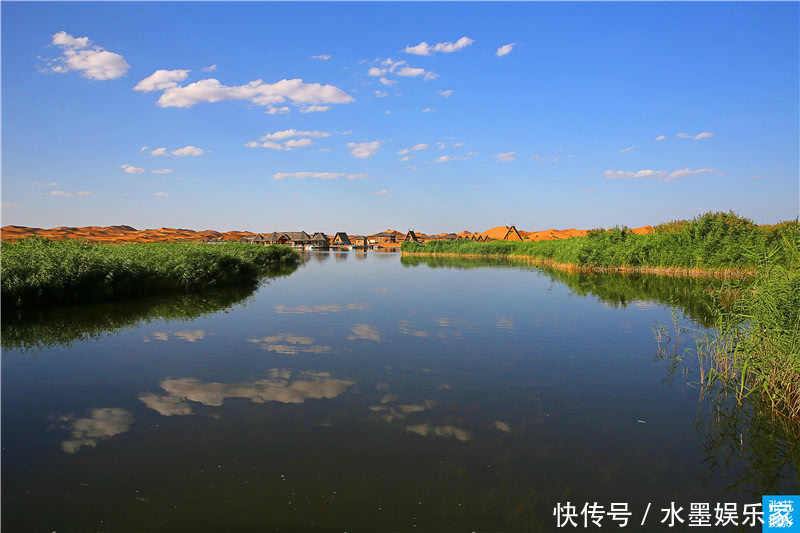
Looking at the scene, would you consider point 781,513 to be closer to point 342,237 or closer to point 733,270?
point 733,270

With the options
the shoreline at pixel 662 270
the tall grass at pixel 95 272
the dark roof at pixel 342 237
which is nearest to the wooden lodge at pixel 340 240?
the dark roof at pixel 342 237

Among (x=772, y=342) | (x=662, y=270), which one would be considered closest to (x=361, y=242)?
(x=662, y=270)

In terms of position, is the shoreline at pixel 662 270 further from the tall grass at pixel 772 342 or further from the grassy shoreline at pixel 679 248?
the tall grass at pixel 772 342

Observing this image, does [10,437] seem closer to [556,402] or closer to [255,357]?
[255,357]

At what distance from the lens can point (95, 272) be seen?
20.0m

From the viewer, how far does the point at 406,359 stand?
11.3 metres

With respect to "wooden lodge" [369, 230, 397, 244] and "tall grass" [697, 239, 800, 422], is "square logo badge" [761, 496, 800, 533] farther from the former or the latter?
"wooden lodge" [369, 230, 397, 244]

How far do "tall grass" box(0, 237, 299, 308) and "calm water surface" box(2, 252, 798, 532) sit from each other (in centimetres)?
355

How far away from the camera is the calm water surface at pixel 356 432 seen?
5.19 m

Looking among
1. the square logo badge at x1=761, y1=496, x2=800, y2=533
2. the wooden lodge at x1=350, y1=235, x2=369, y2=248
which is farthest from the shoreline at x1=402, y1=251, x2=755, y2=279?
the wooden lodge at x1=350, y1=235, x2=369, y2=248

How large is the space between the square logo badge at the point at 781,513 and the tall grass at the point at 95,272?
21.4 m

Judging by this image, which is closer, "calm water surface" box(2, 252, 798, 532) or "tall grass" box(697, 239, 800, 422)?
"calm water surface" box(2, 252, 798, 532)

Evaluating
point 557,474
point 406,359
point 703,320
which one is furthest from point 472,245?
point 557,474

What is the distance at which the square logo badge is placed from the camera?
509cm
